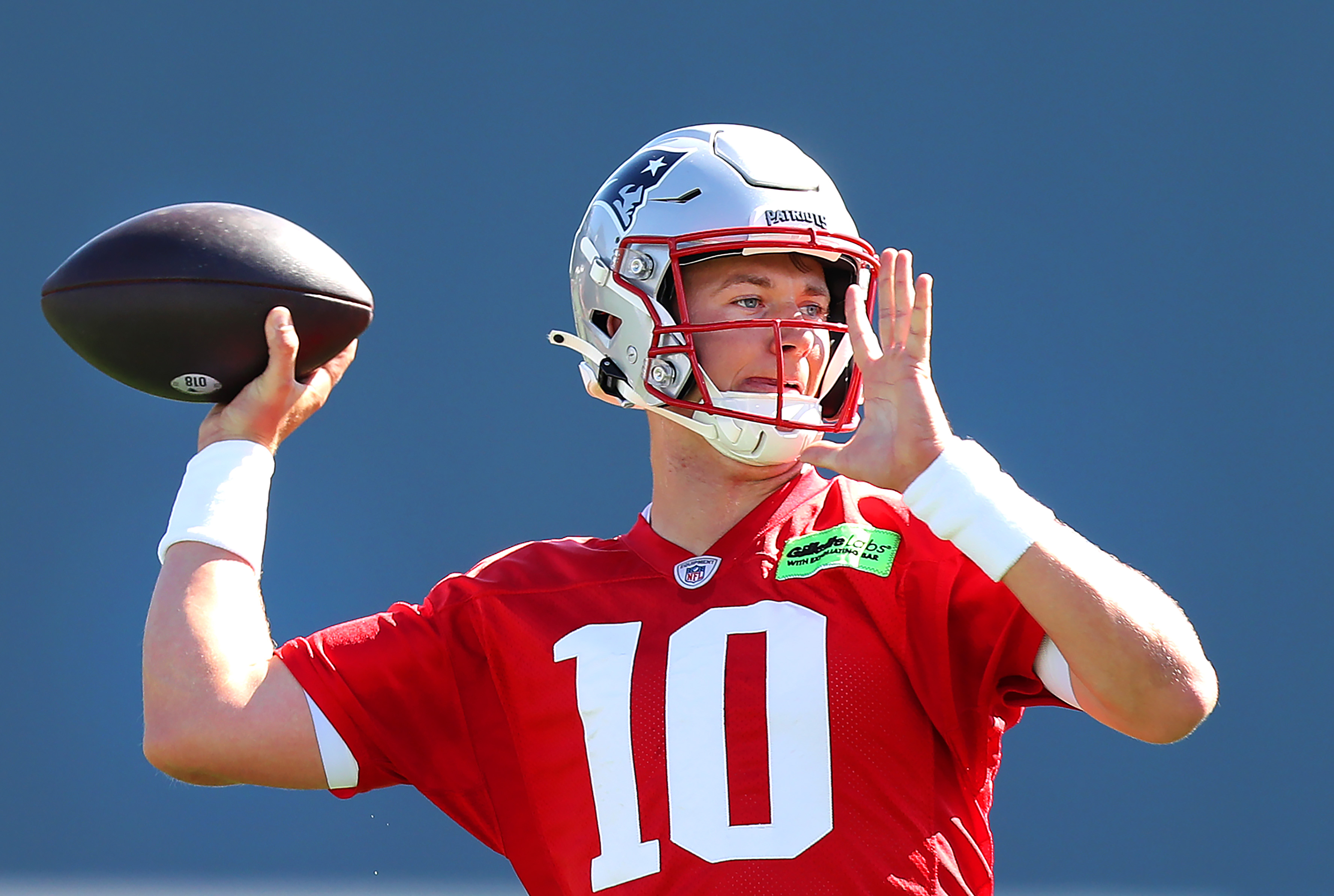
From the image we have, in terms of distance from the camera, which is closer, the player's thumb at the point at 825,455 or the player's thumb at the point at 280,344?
the player's thumb at the point at 825,455

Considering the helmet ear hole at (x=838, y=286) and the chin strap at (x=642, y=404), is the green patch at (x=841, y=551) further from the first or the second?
the helmet ear hole at (x=838, y=286)

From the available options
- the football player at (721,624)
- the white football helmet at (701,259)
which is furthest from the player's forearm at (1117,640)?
the white football helmet at (701,259)

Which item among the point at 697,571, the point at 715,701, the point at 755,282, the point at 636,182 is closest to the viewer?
the point at 715,701

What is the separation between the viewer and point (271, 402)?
5.89 feet


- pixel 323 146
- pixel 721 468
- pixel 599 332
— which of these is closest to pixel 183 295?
pixel 599 332

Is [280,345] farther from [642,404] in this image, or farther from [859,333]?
[859,333]

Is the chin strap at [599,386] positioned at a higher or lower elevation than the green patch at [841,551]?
higher

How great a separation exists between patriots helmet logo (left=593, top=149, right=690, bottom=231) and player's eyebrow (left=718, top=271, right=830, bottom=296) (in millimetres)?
161

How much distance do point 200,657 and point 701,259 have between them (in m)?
0.75

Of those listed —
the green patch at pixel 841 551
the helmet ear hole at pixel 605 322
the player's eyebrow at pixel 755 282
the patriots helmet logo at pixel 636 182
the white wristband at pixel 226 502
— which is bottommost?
the green patch at pixel 841 551

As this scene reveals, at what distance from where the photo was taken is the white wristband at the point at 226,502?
1735 mm

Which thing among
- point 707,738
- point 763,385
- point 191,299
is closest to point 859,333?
point 763,385

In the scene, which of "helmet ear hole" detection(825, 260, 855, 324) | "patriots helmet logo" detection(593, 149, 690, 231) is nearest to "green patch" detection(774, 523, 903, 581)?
"helmet ear hole" detection(825, 260, 855, 324)

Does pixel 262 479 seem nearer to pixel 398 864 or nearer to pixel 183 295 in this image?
pixel 183 295
